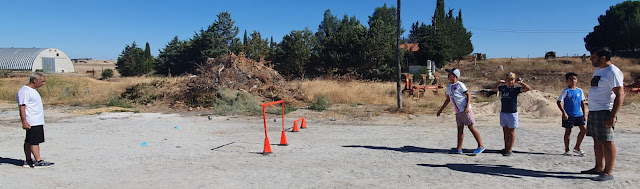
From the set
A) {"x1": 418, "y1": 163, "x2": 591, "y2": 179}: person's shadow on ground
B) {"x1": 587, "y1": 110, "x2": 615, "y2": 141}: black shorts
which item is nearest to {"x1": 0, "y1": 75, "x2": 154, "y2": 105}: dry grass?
{"x1": 418, "y1": 163, "x2": 591, "y2": 179}: person's shadow on ground

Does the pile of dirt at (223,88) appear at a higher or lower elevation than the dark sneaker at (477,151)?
higher

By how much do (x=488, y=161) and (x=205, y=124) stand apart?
8179mm

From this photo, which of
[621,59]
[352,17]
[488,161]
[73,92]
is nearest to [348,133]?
[488,161]

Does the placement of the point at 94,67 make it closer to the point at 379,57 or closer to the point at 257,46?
the point at 257,46

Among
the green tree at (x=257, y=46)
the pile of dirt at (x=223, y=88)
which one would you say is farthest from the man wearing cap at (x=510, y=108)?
the green tree at (x=257, y=46)

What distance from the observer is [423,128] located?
10805 mm

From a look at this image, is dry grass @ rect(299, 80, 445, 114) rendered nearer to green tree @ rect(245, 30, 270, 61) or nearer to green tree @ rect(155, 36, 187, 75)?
green tree @ rect(245, 30, 270, 61)

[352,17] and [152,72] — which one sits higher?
[352,17]

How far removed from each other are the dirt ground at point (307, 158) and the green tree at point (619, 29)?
45.1 m

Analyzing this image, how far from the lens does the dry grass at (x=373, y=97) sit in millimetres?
15977

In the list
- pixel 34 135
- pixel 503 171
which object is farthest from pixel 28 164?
pixel 503 171

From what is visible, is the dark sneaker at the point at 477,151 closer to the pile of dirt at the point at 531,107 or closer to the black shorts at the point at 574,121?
the black shorts at the point at 574,121

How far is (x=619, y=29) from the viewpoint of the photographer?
165 ft

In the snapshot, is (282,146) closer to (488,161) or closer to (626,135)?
(488,161)
